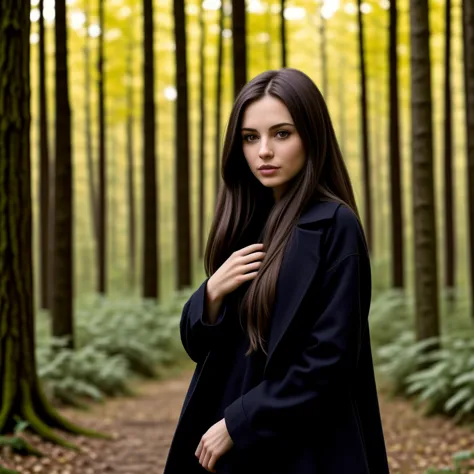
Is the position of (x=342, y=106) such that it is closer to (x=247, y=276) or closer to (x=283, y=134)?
(x=283, y=134)

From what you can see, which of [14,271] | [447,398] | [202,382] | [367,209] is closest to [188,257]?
[367,209]

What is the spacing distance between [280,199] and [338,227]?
273 mm

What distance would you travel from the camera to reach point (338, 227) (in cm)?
220

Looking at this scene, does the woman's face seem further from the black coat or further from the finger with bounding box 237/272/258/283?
the finger with bounding box 237/272/258/283

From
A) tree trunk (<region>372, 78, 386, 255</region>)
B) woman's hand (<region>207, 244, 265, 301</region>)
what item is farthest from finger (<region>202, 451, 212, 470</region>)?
tree trunk (<region>372, 78, 386, 255</region>)

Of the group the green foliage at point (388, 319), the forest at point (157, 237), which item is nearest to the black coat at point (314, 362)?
the forest at point (157, 237)

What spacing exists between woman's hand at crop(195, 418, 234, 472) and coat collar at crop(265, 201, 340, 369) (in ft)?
0.84

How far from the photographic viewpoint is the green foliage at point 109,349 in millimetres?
9344

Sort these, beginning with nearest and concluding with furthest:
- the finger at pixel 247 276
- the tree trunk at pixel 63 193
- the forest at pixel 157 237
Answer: the finger at pixel 247 276 → the forest at pixel 157 237 → the tree trunk at pixel 63 193

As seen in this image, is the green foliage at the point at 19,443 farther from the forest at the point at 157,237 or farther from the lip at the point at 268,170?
the lip at the point at 268,170

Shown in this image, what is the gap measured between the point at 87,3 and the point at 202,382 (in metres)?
17.7

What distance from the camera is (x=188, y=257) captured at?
16266 mm

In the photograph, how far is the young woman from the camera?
212cm

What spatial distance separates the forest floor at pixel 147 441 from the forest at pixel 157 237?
27 mm
